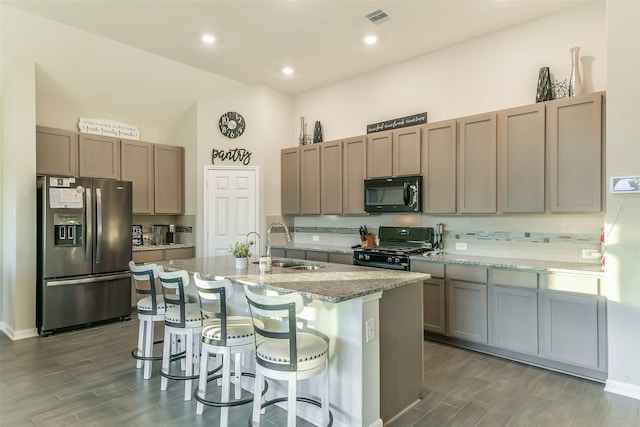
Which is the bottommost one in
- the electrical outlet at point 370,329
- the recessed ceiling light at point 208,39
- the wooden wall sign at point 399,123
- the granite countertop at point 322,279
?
the electrical outlet at point 370,329

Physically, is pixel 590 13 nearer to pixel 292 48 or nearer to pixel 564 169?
pixel 564 169

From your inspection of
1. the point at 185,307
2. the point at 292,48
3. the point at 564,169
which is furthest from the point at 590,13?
the point at 185,307

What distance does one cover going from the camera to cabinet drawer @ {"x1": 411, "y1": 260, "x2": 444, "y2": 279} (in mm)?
3865

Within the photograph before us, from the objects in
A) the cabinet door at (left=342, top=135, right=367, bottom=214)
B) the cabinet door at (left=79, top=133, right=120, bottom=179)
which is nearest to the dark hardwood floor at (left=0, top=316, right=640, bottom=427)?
the cabinet door at (left=342, top=135, right=367, bottom=214)

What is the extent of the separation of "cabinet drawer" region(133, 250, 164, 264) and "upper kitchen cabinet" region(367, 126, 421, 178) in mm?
3230

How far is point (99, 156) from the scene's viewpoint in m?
5.06

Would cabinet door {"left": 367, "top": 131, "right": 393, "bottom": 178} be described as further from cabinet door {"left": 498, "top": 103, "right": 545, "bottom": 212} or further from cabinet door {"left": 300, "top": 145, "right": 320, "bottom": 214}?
cabinet door {"left": 498, "top": 103, "right": 545, "bottom": 212}

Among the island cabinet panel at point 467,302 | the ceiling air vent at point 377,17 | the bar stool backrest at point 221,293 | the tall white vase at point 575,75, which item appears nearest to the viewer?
the bar stool backrest at point 221,293

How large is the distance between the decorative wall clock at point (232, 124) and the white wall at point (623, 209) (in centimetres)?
460

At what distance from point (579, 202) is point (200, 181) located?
4793 mm

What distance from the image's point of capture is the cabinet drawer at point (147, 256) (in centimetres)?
514

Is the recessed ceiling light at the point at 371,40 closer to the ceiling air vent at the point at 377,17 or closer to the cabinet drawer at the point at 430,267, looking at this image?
the ceiling air vent at the point at 377,17

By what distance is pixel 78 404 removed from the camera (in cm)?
270

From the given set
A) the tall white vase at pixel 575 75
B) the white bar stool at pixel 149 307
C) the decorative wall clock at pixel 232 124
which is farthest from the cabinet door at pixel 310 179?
the tall white vase at pixel 575 75
